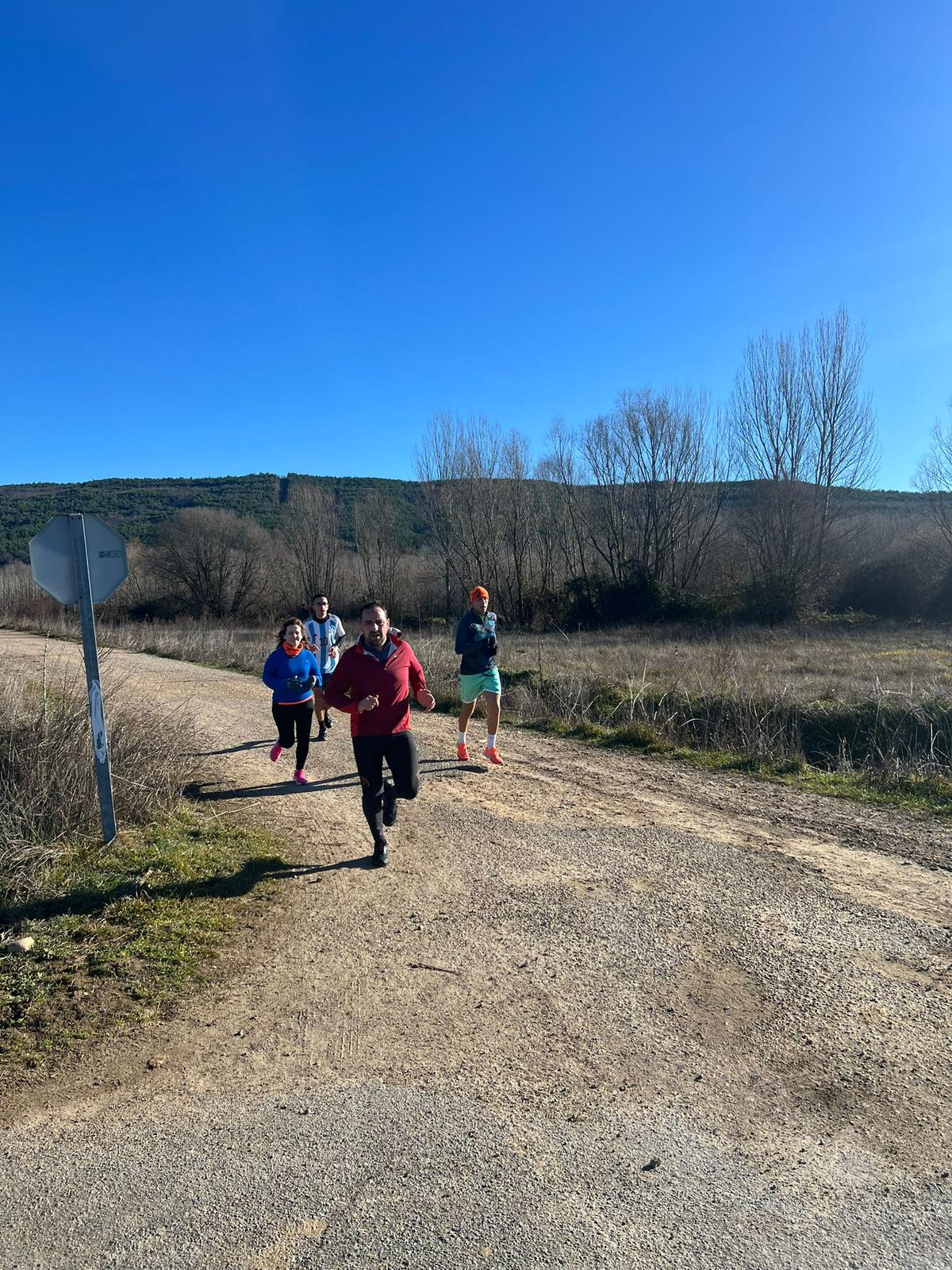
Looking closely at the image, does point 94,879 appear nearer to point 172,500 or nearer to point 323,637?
point 323,637

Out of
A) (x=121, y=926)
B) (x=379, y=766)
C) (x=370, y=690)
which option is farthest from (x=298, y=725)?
(x=121, y=926)

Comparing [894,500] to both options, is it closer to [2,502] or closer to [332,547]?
[332,547]

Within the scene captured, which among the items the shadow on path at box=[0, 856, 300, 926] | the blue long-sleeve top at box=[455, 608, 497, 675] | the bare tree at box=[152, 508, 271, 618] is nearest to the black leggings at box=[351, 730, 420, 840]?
the shadow on path at box=[0, 856, 300, 926]

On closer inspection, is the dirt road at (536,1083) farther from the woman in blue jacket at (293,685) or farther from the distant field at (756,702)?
the distant field at (756,702)

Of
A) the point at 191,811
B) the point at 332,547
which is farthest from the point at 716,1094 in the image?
the point at 332,547

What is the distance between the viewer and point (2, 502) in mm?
74375

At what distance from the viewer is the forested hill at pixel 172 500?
54156 mm

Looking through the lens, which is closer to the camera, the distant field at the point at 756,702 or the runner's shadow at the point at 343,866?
the runner's shadow at the point at 343,866

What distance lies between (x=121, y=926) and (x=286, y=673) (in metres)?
3.05

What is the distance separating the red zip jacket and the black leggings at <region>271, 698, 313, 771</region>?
213 cm

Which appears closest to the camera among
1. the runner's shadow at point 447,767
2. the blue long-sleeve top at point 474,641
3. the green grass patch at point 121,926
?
the green grass patch at point 121,926

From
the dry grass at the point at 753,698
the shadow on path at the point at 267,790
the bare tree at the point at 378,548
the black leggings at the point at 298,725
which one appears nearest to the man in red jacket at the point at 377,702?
the black leggings at the point at 298,725

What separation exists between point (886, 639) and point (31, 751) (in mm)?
24710

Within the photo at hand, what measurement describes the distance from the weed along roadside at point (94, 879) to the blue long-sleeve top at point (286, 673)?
1.13 m
